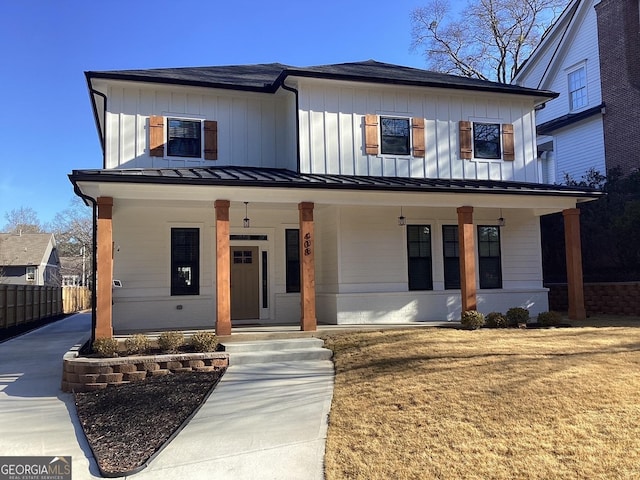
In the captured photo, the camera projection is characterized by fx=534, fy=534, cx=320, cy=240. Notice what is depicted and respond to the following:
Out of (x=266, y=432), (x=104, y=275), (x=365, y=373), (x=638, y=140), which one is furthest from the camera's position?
(x=638, y=140)

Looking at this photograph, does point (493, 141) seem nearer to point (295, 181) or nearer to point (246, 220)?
point (295, 181)

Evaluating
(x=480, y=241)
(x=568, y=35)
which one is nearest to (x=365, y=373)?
(x=480, y=241)

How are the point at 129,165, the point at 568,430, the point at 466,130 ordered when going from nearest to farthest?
1. the point at 568,430
2. the point at 129,165
3. the point at 466,130

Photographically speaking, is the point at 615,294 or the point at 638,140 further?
the point at 638,140

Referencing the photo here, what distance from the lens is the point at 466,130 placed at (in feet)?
47.2

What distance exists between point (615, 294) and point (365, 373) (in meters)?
10.3

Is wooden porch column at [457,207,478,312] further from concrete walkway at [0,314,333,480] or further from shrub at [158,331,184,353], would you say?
shrub at [158,331,184,353]

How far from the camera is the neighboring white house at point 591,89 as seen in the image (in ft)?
60.3

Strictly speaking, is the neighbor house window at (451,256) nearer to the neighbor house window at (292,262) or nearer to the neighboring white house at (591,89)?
the neighbor house window at (292,262)

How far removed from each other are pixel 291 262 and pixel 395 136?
4.29 m

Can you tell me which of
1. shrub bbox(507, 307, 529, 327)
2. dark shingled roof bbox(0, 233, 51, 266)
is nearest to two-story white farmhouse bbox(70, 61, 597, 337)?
shrub bbox(507, 307, 529, 327)

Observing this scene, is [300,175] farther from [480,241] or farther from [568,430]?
[568,430]

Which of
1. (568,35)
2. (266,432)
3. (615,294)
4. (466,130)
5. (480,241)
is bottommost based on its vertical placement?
(266,432)

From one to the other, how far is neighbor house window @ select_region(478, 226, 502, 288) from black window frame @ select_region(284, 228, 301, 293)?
4.95 metres
